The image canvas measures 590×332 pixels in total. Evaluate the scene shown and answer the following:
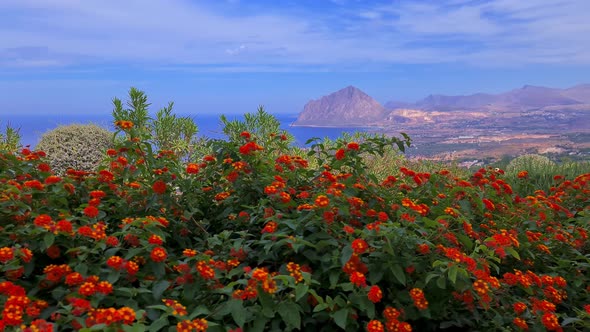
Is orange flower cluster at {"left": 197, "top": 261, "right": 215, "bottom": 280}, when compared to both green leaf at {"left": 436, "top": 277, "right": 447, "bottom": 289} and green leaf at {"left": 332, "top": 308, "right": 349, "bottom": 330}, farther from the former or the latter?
green leaf at {"left": 436, "top": 277, "right": 447, "bottom": 289}

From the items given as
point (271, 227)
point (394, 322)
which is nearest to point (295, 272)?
point (271, 227)

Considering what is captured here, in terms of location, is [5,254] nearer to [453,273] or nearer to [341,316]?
[341,316]

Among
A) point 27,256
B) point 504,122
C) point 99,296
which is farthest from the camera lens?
point 504,122

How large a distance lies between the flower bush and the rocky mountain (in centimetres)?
3550

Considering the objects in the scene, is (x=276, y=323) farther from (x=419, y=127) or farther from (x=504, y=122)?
(x=504, y=122)

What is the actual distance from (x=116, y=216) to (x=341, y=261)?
1318mm

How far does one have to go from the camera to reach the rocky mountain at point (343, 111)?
39.9 metres

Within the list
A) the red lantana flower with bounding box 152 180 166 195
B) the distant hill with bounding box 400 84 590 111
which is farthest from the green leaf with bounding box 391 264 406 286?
the distant hill with bounding box 400 84 590 111

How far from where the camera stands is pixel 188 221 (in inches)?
104

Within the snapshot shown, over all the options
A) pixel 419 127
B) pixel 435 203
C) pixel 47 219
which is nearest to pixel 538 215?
pixel 435 203

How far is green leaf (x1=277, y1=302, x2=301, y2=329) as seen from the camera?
5.12 feet

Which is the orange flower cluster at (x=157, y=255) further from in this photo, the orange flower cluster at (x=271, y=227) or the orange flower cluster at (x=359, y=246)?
the orange flower cluster at (x=359, y=246)

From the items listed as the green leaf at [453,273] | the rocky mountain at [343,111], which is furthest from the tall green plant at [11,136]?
the rocky mountain at [343,111]

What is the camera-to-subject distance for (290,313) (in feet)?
5.18
